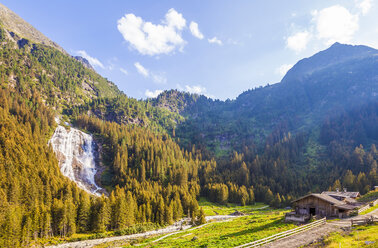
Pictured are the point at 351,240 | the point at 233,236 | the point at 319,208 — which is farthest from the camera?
the point at 319,208

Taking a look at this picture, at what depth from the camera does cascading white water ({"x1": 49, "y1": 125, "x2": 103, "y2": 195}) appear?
12525 cm

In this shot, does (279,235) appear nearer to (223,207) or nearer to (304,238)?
(304,238)

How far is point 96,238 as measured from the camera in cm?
6925

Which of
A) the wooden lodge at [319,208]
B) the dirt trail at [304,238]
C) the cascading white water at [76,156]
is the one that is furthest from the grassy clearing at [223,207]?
the dirt trail at [304,238]

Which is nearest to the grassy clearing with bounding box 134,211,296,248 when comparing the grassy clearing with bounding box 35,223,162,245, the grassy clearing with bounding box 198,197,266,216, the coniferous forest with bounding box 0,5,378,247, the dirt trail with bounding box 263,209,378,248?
the dirt trail with bounding box 263,209,378,248

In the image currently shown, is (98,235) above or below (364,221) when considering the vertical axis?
below

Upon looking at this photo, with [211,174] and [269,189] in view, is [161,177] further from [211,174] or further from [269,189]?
[269,189]

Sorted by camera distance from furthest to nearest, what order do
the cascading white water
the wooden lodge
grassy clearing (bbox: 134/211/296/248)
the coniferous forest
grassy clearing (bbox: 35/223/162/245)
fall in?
1. the cascading white water
2. the coniferous forest
3. grassy clearing (bbox: 35/223/162/245)
4. the wooden lodge
5. grassy clearing (bbox: 134/211/296/248)

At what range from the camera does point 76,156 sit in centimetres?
14038

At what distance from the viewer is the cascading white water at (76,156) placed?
411 ft

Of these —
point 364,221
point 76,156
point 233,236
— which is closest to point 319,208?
point 364,221

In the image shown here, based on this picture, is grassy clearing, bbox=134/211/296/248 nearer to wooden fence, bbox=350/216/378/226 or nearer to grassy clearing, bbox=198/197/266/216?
wooden fence, bbox=350/216/378/226

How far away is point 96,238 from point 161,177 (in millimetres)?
77497

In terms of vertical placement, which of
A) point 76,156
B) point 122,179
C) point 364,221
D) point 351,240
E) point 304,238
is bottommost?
point 364,221
